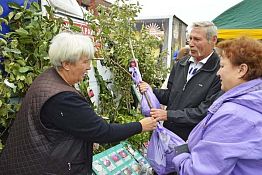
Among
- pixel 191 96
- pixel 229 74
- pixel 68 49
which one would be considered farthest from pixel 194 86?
pixel 68 49

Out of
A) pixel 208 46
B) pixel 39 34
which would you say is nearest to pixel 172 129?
pixel 208 46

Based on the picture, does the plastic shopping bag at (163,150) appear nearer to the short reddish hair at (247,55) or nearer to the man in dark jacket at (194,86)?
the man in dark jacket at (194,86)

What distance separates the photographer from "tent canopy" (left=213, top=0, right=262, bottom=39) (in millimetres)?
6207

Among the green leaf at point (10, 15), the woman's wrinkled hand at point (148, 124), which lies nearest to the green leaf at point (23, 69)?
the green leaf at point (10, 15)

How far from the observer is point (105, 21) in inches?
128

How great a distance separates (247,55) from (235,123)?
14.9 inches

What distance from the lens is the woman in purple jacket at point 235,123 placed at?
1306 millimetres

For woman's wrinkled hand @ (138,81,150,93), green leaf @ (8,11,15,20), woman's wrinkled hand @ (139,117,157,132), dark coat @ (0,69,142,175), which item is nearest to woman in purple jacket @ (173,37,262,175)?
woman's wrinkled hand @ (139,117,157,132)

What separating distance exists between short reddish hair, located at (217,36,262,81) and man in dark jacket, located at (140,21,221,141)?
796mm

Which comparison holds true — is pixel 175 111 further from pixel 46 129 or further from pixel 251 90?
pixel 46 129

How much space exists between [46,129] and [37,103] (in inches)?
6.1

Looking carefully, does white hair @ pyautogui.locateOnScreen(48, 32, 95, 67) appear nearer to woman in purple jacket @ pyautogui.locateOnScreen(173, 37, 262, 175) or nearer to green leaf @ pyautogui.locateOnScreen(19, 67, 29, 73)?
green leaf @ pyautogui.locateOnScreen(19, 67, 29, 73)

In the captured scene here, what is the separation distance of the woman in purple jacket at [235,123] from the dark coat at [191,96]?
28.8 inches

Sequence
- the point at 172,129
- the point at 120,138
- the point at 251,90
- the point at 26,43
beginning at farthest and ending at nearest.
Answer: the point at 172,129, the point at 26,43, the point at 120,138, the point at 251,90
